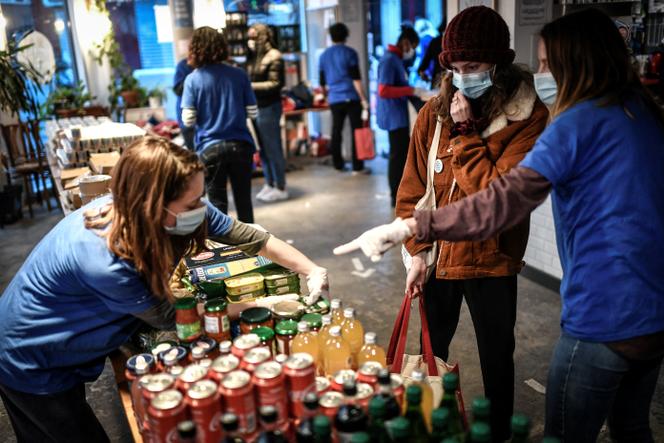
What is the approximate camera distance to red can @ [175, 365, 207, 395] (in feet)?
4.80

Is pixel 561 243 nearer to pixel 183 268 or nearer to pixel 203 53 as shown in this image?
pixel 183 268

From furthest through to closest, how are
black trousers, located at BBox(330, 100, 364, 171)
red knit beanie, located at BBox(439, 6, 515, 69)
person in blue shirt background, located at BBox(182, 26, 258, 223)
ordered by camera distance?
1. black trousers, located at BBox(330, 100, 364, 171)
2. person in blue shirt background, located at BBox(182, 26, 258, 223)
3. red knit beanie, located at BBox(439, 6, 515, 69)

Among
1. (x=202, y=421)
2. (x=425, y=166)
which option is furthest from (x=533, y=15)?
(x=202, y=421)

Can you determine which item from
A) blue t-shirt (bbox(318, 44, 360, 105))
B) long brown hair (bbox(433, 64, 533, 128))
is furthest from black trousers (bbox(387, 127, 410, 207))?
long brown hair (bbox(433, 64, 533, 128))

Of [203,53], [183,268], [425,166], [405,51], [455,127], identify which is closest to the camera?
[455,127]

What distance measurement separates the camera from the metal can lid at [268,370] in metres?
1.43

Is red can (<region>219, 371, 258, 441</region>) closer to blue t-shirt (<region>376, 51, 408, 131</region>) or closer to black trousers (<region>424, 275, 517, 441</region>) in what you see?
black trousers (<region>424, 275, 517, 441</region>)

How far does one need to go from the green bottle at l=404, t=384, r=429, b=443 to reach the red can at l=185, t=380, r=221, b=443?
0.43m

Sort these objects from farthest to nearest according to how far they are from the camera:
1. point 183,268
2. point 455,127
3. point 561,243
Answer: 1. point 183,268
2. point 455,127
3. point 561,243

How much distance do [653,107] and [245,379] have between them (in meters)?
1.22

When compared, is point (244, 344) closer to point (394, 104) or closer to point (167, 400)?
point (167, 400)

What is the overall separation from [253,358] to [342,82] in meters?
6.25

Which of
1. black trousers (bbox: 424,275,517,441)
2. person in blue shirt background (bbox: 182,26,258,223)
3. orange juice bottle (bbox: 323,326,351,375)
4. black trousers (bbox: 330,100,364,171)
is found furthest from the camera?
black trousers (bbox: 330,100,364,171)

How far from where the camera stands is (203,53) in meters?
4.56
